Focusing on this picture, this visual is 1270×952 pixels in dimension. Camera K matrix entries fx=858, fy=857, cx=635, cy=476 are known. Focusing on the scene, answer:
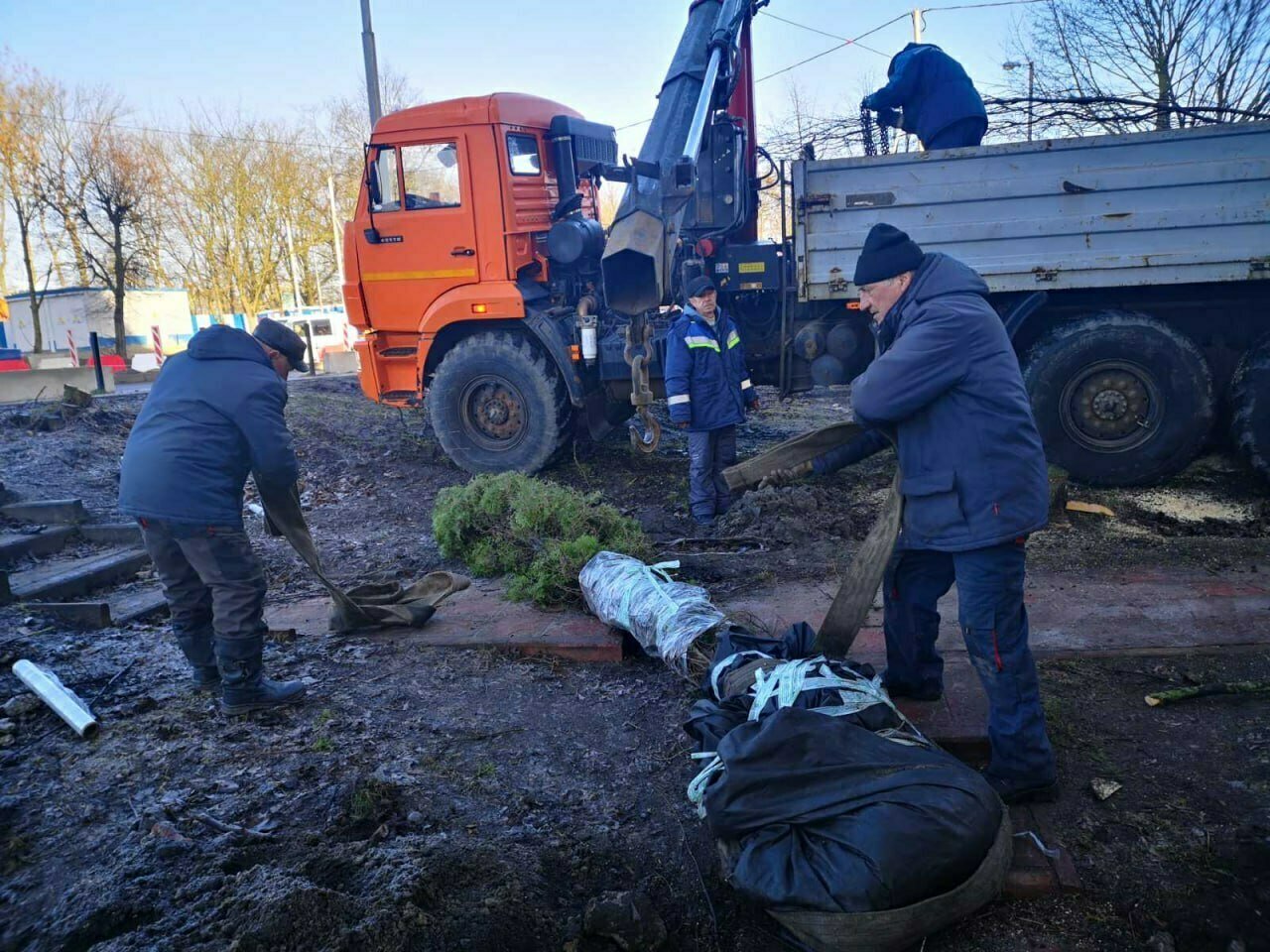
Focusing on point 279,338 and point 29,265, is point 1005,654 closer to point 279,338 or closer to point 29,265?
point 279,338

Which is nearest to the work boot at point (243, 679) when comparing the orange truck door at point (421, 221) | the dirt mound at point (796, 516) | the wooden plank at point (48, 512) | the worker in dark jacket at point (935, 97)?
the dirt mound at point (796, 516)

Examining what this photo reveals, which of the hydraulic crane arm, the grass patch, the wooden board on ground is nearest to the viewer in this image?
the wooden board on ground

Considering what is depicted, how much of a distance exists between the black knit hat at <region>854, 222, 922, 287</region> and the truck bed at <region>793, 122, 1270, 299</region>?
3.95 metres

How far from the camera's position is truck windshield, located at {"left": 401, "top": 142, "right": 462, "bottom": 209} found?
7.55m

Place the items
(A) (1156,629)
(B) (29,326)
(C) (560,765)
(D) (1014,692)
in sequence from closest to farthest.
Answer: (D) (1014,692)
(C) (560,765)
(A) (1156,629)
(B) (29,326)

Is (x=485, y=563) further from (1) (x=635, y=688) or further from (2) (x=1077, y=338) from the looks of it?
(2) (x=1077, y=338)

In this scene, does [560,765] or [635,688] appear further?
[635,688]

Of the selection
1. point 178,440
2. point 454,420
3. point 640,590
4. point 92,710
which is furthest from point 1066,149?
point 92,710

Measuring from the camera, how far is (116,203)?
24875 mm

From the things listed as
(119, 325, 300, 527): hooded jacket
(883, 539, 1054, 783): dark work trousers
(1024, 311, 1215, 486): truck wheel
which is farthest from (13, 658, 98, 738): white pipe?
(1024, 311, 1215, 486): truck wheel

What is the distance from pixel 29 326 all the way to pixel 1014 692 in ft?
115

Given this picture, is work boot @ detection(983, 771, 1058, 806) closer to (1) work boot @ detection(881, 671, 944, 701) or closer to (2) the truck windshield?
(1) work boot @ detection(881, 671, 944, 701)

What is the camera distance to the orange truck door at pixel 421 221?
7539 millimetres

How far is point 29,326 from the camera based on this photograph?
29.4 meters
